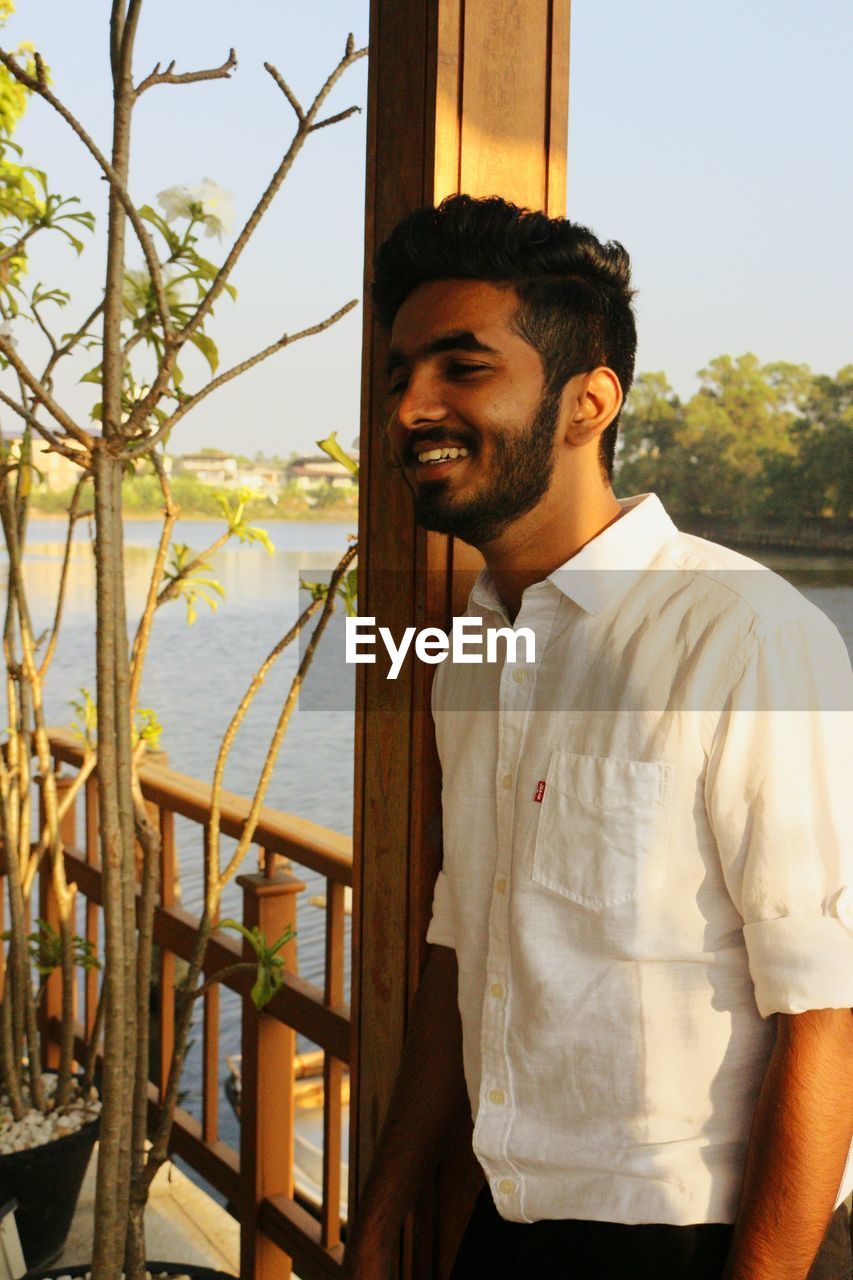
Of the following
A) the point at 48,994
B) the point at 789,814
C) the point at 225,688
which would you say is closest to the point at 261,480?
the point at 789,814

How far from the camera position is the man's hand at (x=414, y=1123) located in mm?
1188

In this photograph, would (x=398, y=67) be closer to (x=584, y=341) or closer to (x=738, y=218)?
(x=584, y=341)

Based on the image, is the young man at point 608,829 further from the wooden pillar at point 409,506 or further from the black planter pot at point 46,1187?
the black planter pot at point 46,1187

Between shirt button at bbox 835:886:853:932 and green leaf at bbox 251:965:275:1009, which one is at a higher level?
shirt button at bbox 835:886:853:932

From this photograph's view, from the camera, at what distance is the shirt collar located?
1017mm

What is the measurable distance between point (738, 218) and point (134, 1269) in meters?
16.5

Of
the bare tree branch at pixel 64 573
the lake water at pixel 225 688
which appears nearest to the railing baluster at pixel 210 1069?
the bare tree branch at pixel 64 573

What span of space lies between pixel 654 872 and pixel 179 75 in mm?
983

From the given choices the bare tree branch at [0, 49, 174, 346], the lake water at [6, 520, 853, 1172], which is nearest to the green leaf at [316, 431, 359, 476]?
the bare tree branch at [0, 49, 174, 346]

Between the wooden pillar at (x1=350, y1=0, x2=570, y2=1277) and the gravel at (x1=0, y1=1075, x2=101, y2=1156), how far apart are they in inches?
44.1

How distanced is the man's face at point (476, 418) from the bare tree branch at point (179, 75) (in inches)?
17.7

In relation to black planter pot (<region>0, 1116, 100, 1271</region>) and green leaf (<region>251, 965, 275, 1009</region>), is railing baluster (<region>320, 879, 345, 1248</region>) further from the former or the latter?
black planter pot (<region>0, 1116, 100, 1271</region>)

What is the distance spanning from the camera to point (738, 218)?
16156mm

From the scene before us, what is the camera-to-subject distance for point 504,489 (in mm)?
1033
